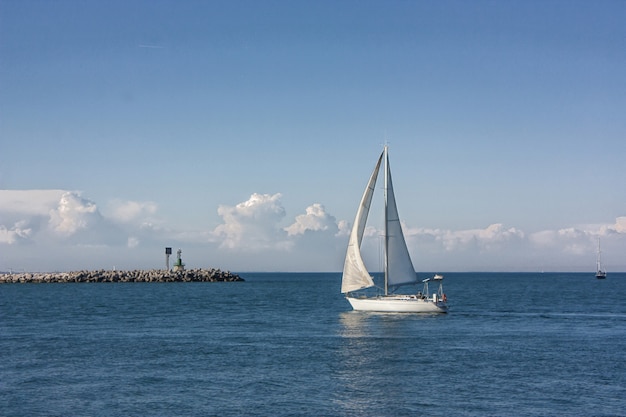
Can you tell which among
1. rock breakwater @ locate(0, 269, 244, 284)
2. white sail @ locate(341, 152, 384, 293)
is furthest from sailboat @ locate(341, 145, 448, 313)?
rock breakwater @ locate(0, 269, 244, 284)

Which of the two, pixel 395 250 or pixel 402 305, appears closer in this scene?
pixel 402 305

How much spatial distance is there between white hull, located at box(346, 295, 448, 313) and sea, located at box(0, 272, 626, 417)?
51.5 inches

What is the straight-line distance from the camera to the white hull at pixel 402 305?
238 feet

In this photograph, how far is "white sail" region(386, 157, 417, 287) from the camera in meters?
75.2

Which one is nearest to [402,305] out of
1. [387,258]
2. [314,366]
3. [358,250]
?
[387,258]

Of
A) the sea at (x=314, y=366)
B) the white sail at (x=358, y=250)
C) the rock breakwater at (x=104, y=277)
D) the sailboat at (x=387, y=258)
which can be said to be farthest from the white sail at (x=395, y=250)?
the rock breakwater at (x=104, y=277)

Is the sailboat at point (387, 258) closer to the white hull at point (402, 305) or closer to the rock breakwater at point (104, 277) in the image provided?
the white hull at point (402, 305)

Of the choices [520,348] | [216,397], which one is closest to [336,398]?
[216,397]

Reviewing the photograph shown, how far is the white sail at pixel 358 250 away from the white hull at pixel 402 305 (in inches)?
78.6

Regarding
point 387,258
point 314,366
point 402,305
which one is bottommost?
point 314,366

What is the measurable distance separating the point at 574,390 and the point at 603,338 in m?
23.2

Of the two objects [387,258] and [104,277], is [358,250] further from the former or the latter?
[104,277]

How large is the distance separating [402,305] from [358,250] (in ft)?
24.9

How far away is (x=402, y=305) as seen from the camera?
7294 cm
